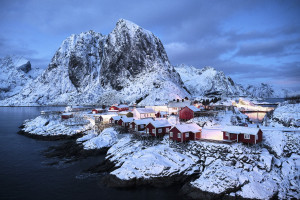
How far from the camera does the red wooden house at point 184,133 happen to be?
1331 inches

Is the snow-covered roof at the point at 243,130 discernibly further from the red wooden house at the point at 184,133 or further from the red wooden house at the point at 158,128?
the red wooden house at the point at 158,128

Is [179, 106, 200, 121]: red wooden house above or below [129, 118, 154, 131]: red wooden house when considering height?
above

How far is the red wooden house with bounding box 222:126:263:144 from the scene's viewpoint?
29.6 m

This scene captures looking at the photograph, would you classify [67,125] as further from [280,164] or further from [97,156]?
[280,164]

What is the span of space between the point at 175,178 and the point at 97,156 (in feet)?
58.6

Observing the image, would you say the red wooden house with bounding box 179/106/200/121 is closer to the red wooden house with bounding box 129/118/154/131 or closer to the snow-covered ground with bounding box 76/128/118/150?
the red wooden house with bounding box 129/118/154/131

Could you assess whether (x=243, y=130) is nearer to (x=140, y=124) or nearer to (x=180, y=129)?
(x=180, y=129)

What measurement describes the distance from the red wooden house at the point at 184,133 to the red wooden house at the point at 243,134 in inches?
186

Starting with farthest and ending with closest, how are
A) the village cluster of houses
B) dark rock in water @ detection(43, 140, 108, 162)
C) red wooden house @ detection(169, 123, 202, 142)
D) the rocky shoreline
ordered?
1. dark rock in water @ detection(43, 140, 108, 162)
2. red wooden house @ detection(169, 123, 202, 142)
3. the village cluster of houses
4. the rocky shoreline

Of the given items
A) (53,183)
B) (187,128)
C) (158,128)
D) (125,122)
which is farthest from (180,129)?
(53,183)

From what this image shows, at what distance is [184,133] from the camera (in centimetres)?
3394

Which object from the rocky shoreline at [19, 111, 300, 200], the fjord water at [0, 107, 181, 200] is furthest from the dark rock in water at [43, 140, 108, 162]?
the rocky shoreline at [19, 111, 300, 200]

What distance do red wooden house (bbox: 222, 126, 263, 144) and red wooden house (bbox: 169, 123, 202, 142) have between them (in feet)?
15.5

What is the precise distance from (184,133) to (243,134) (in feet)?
29.6
